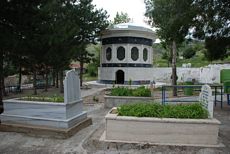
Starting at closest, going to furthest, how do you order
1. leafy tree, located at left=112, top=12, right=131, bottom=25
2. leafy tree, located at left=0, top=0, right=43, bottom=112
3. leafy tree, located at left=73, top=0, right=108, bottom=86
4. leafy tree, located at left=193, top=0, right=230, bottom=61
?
leafy tree, located at left=0, top=0, right=43, bottom=112, leafy tree, located at left=193, top=0, right=230, bottom=61, leafy tree, located at left=73, top=0, right=108, bottom=86, leafy tree, located at left=112, top=12, right=131, bottom=25

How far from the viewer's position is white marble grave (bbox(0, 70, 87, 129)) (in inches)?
297

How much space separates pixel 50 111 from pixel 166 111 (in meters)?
3.28

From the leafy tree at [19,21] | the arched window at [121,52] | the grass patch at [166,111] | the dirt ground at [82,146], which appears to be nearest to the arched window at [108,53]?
the arched window at [121,52]

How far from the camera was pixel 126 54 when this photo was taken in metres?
26.9

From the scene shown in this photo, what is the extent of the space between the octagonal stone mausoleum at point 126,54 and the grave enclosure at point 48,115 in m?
18.6

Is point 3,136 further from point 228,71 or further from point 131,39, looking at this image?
point 228,71

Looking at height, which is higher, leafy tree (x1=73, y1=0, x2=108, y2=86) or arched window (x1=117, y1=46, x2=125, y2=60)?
leafy tree (x1=73, y1=0, x2=108, y2=86)

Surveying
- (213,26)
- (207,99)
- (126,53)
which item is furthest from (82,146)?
(126,53)

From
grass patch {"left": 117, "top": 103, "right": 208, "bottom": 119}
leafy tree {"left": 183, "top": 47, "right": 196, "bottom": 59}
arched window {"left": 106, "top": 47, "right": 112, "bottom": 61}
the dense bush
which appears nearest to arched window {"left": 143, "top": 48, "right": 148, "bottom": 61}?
arched window {"left": 106, "top": 47, "right": 112, "bottom": 61}

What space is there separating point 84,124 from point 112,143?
8.16ft

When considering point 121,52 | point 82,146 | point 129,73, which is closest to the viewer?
point 82,146

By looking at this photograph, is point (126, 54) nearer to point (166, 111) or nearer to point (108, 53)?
point (108, 53)

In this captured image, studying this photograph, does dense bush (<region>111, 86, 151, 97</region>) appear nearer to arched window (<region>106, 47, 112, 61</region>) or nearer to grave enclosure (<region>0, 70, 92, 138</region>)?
grave enclosure (<region>0, 70, 92, 138</region>)

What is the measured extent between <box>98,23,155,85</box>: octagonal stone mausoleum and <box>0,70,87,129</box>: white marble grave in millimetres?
18484
